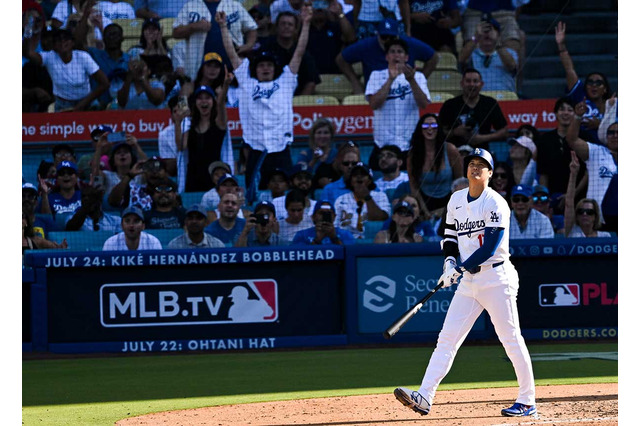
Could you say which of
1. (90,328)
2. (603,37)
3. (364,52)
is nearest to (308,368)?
(90,328)

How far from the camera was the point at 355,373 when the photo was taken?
8.09 metres

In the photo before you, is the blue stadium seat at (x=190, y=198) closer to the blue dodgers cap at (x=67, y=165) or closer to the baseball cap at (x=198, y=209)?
the baseball cap at (x=198, y=209)

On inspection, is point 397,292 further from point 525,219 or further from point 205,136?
point 205,136

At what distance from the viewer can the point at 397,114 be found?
11789 mm

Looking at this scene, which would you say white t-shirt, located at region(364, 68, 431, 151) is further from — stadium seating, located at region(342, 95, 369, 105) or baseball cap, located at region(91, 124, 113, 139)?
baseball cap, located at region(91, 124, 113, 139)

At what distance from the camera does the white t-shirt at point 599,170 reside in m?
10.8

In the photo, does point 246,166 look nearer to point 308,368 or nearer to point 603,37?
point 308,368

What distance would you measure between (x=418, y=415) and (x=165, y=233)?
5.43 metres

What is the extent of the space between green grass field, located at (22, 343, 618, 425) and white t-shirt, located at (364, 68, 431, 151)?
309cm

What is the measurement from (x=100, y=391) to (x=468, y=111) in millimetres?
5869

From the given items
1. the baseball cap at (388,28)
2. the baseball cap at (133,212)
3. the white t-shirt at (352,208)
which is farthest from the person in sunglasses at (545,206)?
the baseball cap at (133,212)

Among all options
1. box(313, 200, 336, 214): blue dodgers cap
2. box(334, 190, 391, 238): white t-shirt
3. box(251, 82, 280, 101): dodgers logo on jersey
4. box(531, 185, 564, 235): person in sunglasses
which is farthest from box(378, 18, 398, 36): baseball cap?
box(313, 200, 336, 214): blue dodgers cap

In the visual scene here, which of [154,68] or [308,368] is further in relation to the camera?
[154,68]

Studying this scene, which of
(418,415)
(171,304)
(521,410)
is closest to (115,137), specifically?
(171,304)
